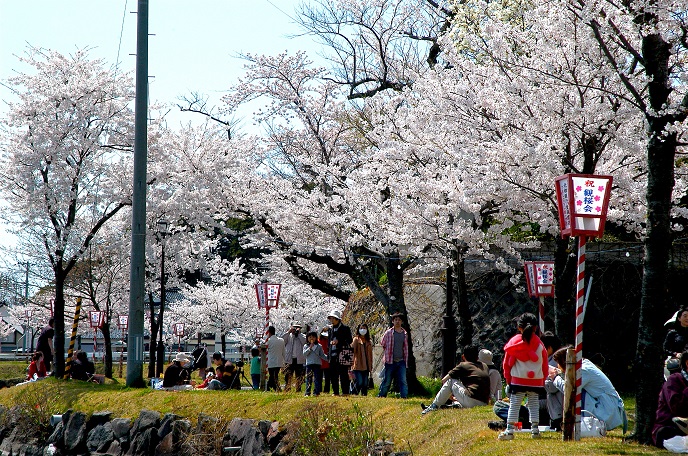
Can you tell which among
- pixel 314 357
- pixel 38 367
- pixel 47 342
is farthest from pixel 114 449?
pixel 38 367

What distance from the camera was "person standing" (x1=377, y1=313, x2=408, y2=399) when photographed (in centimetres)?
1356

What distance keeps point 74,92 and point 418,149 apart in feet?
Result: 28.6

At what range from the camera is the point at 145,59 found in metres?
16.7

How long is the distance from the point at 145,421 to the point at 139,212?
450 centimetres

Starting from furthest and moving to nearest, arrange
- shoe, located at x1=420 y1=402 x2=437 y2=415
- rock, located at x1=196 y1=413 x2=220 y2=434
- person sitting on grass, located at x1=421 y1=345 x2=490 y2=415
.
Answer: rock, located at x1=196 y1=413 x2=220 y2=434, person sitting on grass, located at x1=421 y1=345 x2=490 y2=415, shoe, located at x1=420 y1=402 x2=437 y2=415

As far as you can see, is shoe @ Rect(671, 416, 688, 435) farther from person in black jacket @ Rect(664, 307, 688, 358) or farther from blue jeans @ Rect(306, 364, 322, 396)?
blue jeans @ Rect(306, 364, 322, 396)

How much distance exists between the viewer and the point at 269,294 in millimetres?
19234

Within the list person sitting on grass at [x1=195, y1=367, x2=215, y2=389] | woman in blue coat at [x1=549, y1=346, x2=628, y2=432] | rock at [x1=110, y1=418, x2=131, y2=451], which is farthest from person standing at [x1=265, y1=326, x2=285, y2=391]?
woman in blue coat at [x1=549, y1=346, x2=628, y2=432]

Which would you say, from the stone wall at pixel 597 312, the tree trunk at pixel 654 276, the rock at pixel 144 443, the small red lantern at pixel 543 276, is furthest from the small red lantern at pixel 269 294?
the tree trunk at pixel 654 276

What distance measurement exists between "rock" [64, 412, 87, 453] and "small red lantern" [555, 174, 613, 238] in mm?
10573

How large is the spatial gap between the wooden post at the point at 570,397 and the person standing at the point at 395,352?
216 inches

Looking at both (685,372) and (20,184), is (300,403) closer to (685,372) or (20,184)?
(685,372)

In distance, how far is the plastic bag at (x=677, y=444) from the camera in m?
7.34

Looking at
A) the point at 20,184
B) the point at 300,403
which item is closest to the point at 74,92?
the point at 20,184
